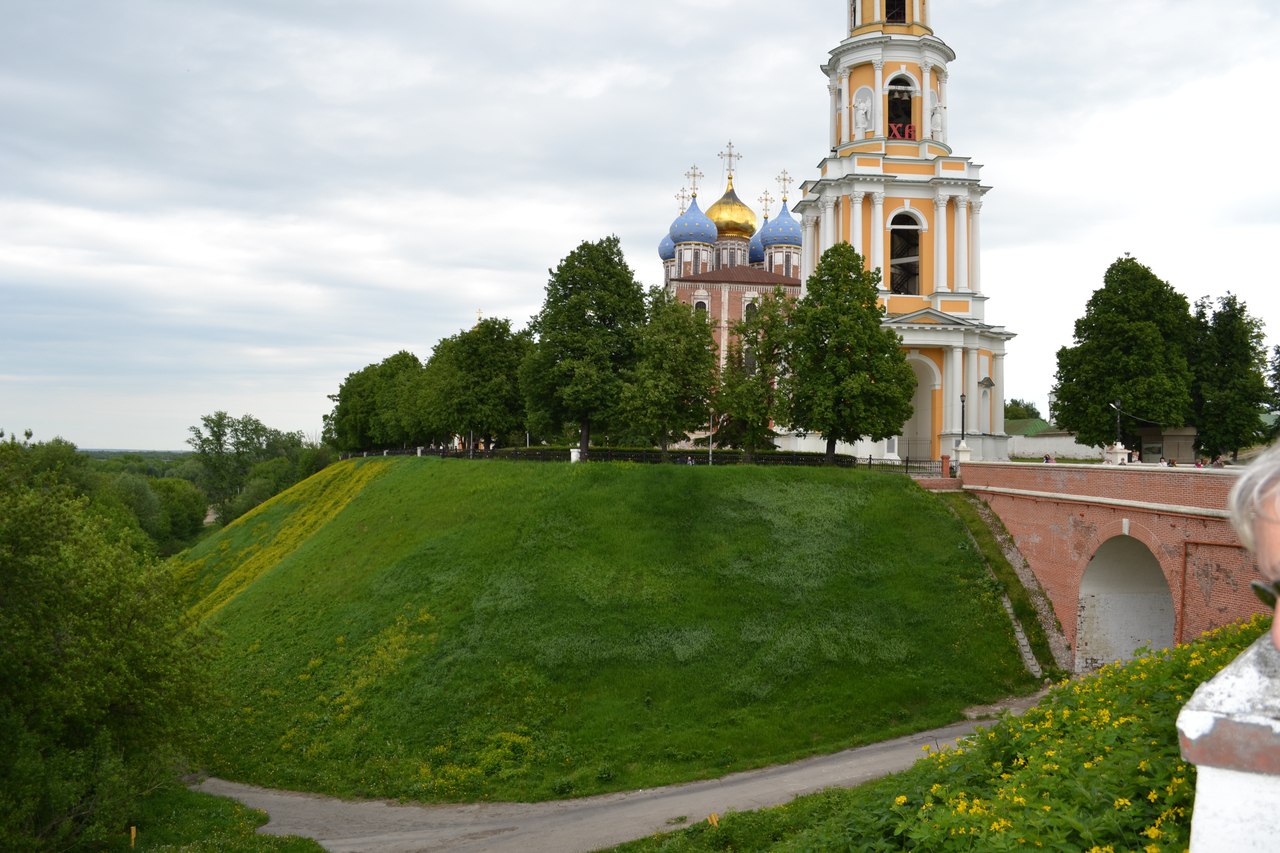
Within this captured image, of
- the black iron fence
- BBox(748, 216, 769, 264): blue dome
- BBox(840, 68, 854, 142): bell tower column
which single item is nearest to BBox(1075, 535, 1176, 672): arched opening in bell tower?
the black iron fence

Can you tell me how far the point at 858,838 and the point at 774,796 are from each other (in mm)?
8590

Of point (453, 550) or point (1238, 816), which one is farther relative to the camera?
point (453, 550)

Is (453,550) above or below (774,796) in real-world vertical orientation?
above

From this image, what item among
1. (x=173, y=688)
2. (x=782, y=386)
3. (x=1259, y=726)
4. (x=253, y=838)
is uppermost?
(x=782, y=386)

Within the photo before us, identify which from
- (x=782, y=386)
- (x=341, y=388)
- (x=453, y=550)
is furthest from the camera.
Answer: (x=341, y=388)

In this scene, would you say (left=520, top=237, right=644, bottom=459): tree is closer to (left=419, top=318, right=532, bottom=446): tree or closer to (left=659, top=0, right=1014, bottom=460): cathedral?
(left=659, top=0, right=1014, bottom=460): cathedral

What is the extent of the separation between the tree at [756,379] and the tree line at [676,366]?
0.06 meters

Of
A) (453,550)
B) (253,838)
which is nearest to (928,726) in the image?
(253,838)

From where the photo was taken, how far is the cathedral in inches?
1641

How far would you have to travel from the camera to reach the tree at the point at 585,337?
138ft

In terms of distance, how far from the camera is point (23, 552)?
1788cm

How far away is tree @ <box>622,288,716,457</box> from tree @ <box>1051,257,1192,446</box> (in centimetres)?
1761

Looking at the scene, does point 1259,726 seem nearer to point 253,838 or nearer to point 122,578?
point 253,838

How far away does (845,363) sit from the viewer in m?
34.7
